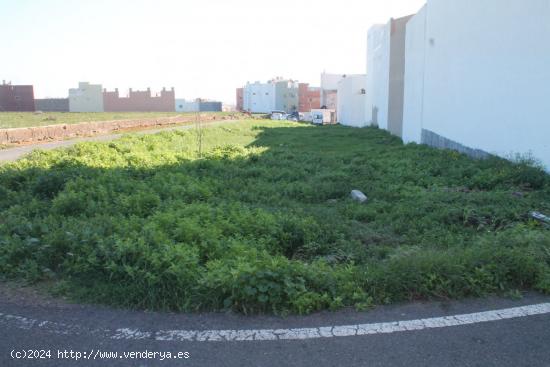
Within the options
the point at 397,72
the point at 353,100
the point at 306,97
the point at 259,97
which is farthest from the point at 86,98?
the point at 397,72

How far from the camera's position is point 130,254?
15.2 ft

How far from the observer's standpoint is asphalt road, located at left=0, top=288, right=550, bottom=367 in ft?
10.2

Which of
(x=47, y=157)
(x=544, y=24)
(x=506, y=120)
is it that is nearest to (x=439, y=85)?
(x=506, y=120)

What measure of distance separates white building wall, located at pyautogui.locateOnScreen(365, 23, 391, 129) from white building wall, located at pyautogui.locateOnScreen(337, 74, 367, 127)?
144 inches

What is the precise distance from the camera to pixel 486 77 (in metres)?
12.3

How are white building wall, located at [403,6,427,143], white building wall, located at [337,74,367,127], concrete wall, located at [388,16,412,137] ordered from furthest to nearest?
white building wall, located at [337,74,367,127] < concrete wall, located at [388,16,412,137] < white building wall, located at [403,6,427,143]

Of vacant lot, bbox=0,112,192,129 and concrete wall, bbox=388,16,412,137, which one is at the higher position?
concrete wall, bbox=388,16,412,137

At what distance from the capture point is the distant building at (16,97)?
81.1 metres

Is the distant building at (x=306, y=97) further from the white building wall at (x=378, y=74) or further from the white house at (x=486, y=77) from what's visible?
the white house at (x=486, y=77)

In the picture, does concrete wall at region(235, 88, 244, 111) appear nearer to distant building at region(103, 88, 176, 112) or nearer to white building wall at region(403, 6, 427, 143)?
distant building at region(103, 88, 176, 112)

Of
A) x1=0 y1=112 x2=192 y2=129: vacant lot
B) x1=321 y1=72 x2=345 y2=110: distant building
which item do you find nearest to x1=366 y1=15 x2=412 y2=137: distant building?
x1=0 y1=112 x2=192 y2=129: vacant lot

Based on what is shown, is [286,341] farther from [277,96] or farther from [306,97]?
[277,96]

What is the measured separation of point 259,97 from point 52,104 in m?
48.6

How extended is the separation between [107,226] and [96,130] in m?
22.6
